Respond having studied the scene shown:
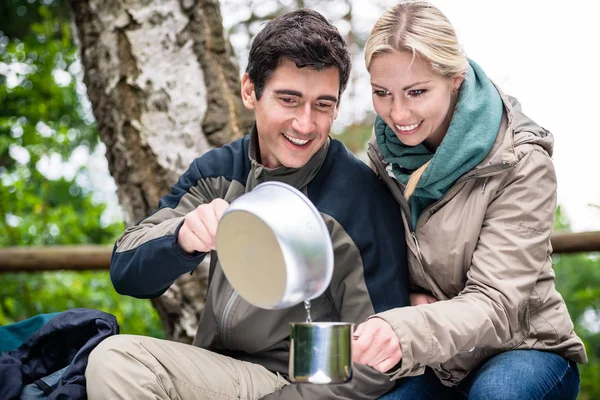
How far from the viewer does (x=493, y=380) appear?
2070 millimetres

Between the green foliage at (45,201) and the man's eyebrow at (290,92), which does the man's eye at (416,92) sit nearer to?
the man's eyebrow at (290,92)

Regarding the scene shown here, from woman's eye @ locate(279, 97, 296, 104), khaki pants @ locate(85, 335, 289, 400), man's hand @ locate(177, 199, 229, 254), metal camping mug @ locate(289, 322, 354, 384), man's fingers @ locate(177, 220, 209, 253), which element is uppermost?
woman's eye @ locate(279, 97, 296, 104)

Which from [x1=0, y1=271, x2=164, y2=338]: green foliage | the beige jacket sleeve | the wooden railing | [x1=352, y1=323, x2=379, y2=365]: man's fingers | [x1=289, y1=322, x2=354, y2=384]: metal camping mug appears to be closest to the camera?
[x1=289, y1=322, x2=354, y2=384]: metal camping mug

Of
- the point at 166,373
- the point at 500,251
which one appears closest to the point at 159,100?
the point at 166,373

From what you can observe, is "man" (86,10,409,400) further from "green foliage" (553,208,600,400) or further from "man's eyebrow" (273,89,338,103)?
"green foliage" (553,208,600,400)

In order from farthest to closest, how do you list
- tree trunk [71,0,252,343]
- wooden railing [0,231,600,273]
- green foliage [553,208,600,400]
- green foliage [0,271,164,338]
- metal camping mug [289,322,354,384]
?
green foliage [0,271,164,338] < green foliage [553,208,600,400] < wooden railing [0,231,600,273] < tree trunk [71,0,252,343] < metal camping mug [289,322,354,384]

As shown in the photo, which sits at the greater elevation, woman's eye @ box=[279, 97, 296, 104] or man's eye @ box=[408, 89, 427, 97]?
man's eye @ box=[408, 89, 427, 97]

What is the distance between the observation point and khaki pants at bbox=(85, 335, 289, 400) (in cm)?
190

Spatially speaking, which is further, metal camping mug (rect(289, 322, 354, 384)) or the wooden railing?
the wooden railing

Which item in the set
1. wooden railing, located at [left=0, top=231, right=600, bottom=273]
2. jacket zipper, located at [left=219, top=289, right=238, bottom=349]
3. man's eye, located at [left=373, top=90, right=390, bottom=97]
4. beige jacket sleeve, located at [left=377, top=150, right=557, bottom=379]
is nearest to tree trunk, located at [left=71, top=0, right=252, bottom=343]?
wooden railing, located at [left=0, top=231, right=600, bottom=273]

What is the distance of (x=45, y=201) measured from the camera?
5.49 meters

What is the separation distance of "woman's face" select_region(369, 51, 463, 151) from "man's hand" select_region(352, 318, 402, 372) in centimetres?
68

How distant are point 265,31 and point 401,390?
121 cm

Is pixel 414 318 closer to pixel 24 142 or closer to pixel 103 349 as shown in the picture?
pixel 103 349
